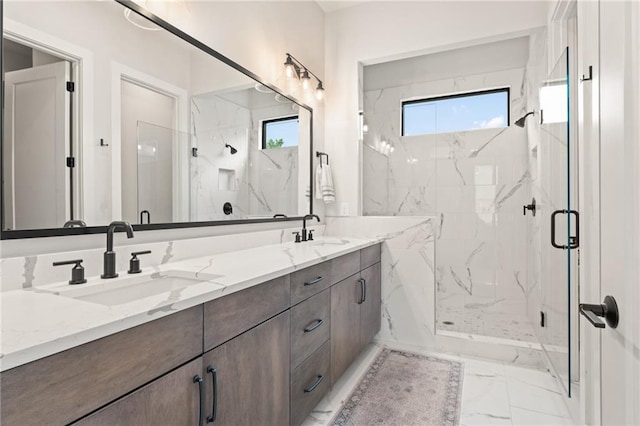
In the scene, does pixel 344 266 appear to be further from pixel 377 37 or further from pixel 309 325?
pixel 377 37

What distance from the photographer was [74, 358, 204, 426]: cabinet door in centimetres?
73

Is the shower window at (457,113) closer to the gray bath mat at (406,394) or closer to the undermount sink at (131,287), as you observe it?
the gray bath mat at (406,394)

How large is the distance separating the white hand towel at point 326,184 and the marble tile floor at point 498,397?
1321 millimetres

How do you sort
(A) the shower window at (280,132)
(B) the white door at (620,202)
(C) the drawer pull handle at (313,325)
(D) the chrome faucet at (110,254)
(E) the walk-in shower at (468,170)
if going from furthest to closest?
(E) the walk-in shower at (468,170), (A) the shower window at (280,132), (C) the drawer pull handle at (313,325), (D) the chrome faucet at (110,254), (B) the white door at (620,202)

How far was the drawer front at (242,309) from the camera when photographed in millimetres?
1004

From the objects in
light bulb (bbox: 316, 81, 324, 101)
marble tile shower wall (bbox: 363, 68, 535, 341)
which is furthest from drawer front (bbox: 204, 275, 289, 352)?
marble tile shower wall (bbox: 363, 68, 535, 341)

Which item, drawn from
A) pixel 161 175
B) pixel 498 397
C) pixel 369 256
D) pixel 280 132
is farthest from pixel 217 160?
pixel 498 397

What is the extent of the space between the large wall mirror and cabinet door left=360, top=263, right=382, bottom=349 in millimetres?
1024

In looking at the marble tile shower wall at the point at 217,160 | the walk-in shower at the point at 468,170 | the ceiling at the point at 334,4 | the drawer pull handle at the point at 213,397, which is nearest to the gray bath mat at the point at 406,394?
the walk-in shower at the point at 468,170

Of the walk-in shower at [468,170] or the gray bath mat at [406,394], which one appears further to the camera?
the walk-in shower at [468,170]

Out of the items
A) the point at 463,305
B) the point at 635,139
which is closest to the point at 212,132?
the point at 635,139

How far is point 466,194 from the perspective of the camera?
11.8 feet

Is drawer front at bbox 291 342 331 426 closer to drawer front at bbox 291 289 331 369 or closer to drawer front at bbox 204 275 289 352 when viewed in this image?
drawer front at bbox 291 289 331 369

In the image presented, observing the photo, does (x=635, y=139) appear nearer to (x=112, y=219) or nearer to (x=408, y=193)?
(x=112, y=219)
